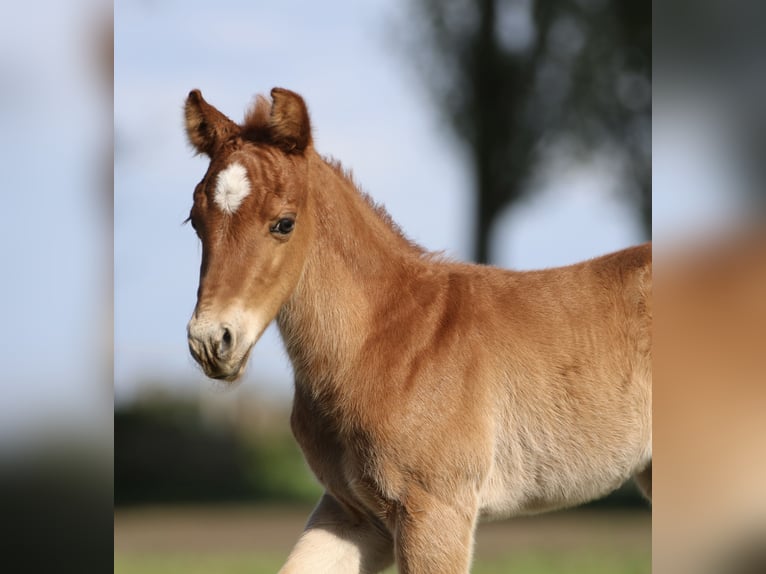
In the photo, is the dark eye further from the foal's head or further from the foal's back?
the foal's back

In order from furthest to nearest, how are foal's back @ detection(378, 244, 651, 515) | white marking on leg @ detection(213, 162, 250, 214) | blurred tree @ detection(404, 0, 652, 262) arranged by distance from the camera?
blurred tree @ detection(404, 0, 652, 262)
foal's back @ detection(378, 244, 651, 515)
white marking on leg @ detection(213, 162, 250, 214)

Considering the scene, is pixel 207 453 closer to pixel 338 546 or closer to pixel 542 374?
pixel 338 546

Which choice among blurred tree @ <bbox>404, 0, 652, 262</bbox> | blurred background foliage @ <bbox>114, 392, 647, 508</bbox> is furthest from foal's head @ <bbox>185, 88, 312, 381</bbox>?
blurred tree @ <bbox>404, 0, 652, 262</bbox>

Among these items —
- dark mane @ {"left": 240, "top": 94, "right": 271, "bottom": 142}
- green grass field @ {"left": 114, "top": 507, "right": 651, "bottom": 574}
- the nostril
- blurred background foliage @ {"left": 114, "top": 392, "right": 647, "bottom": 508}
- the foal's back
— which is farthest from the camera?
blurred background foliage @ {"left": 114, "top": 392, "right": 647, "bottom": 508}

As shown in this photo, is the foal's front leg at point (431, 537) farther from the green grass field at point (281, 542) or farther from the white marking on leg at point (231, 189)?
the green grass field at point (281, 542)

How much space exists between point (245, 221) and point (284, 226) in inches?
6.0

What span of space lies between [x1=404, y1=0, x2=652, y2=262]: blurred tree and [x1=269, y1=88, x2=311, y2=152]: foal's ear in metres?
7.24

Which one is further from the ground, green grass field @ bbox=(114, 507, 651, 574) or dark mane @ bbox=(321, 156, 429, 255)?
dark mane @ bbox=(321, 156, 429, 255)

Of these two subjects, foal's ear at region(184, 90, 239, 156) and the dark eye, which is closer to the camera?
the dark eye

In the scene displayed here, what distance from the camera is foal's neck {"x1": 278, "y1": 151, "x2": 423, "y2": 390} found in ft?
9.62

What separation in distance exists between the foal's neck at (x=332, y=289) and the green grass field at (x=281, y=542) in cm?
280

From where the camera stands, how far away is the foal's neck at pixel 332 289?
9.62ft

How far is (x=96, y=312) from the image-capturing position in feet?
4.04

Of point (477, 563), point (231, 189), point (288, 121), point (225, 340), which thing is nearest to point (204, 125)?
point (288, 121)
